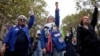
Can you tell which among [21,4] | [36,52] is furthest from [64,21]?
[36,52]

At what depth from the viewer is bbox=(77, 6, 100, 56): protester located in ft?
37.0

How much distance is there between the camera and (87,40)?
11.3 meters

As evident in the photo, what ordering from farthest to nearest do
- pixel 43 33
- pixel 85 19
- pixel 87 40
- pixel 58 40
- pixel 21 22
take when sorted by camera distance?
1. pixel 43 33
2. pixel 58 40
3. pixel 21 22
4. pixel 85 19
5. pixel 87 40

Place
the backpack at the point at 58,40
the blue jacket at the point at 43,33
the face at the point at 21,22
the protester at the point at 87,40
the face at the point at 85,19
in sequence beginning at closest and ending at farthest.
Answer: the protester at the point at 87,40, the face at the point at 85,19, the face at the point at 21,22, the backpack at the point at 58,40, the blue jacket at the point at 43,33

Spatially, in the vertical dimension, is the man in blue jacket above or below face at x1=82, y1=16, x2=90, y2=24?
below

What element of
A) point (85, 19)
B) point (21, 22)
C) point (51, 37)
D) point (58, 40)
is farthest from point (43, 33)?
point (85, 19)

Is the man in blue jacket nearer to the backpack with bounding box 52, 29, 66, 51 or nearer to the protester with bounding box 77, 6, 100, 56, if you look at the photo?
the backpack with bounding box 52, 29, 66, 51

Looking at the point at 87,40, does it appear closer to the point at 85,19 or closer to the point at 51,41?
the point at 85,19

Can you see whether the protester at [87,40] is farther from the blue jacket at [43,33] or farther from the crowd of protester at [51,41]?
the blue jacket at [43,33]

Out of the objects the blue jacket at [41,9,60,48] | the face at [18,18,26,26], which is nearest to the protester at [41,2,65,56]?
the blue jacket at [41,9,60,48]

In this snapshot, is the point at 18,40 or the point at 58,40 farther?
the point at 58,40

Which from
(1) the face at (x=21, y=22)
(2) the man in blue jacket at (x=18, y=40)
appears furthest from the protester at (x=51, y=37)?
(1) the face at (x=21, y=22)

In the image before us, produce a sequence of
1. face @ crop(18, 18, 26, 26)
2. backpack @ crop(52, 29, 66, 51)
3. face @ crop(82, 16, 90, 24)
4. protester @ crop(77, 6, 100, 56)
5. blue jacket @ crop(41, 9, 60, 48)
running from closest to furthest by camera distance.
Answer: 1. protester @ crop(77, 6, 100, 56)
2. face @ crop(82, 16, 90, 24)
3. face @ crop(18, 18, 26, 26)
4. backpack @ crop(52, 29, 66, 51)
5. blue jacket @ crop(41, 9, 60, 48)

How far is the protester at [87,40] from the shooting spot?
1127cm
